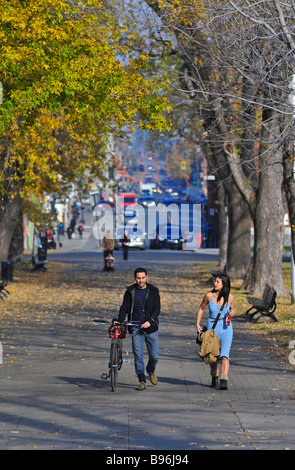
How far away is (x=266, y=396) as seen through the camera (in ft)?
40.9

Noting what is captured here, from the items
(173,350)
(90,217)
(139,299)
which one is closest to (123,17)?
(173,350)

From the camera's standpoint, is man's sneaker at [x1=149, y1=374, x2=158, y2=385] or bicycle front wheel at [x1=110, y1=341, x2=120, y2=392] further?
man's sneaker at [x1=149, y1=374, x2=158, y2=385]

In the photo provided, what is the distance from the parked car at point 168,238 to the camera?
68550 millimetres

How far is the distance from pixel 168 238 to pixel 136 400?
5709cm

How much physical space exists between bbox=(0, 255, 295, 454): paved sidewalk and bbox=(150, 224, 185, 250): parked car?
163 ft

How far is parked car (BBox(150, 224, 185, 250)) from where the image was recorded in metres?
68.6

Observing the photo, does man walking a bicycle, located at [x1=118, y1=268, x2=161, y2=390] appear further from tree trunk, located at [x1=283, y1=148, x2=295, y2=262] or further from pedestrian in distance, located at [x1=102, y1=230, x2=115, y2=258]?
pedestrian in distance, located at [x1=102, y1=230, x2=115, y2=258]

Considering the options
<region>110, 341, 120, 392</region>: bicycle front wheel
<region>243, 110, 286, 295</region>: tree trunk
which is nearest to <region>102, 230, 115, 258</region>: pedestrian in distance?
<region>243, 110, 286, 295</region>: tree trunk

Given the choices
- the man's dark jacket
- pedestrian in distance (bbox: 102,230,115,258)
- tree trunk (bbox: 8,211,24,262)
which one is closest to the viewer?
the man's dark jacket

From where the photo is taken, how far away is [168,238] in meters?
69.1

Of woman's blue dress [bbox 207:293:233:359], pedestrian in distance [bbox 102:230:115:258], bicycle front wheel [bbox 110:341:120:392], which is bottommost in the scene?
bicycle front wheel [bbox 110:341:120:392]

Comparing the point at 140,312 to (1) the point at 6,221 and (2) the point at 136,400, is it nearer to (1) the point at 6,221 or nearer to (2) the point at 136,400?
(2) the point at 136,400

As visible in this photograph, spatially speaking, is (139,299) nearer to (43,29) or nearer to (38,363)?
(38,363)
